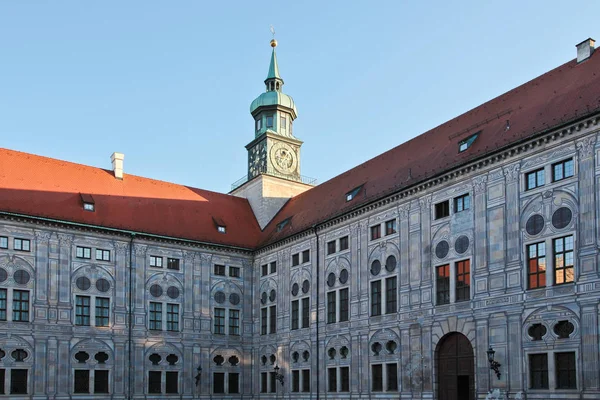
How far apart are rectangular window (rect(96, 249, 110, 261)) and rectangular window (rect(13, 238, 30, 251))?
4.74 metres

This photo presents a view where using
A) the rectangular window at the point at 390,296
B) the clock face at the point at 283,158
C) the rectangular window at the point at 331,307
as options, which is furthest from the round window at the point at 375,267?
the clock face at the point at 283,158

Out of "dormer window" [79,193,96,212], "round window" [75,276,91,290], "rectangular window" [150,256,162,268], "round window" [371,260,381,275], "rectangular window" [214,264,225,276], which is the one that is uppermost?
"dormer window" [79,193,96,212]

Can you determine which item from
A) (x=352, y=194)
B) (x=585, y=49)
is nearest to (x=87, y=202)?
(x=352, y=194)

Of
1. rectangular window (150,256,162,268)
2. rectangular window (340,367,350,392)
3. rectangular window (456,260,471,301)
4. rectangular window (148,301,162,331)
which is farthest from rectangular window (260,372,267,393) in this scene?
rectangular window (456,260,471,301)

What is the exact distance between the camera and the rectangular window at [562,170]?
3111 centimetres

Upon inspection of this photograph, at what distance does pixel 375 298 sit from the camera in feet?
138

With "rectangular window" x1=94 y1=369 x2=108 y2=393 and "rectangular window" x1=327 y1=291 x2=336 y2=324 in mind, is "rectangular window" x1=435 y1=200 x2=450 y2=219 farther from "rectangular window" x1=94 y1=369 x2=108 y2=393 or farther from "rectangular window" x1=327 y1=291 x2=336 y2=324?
"rectangular window" x1=94 y1=369 x2=108 y2=393

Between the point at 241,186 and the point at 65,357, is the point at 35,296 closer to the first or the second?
the point at 65,357

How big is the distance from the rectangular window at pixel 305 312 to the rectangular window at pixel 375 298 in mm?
7238

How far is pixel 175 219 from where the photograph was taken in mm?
53562

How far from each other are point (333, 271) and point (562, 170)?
18.3 m

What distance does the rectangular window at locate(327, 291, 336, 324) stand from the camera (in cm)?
4553

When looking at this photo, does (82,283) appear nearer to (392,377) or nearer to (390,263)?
(390,263)

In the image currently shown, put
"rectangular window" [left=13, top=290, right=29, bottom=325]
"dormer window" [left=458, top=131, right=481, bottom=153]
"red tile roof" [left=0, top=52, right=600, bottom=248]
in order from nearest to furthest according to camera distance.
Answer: "red tile roof" [left=0, top=52, right=600, bottom=248] → "dormer window" [left=458, top=131, right=481, bottom=153] → "rectangular window" [left=13, top=290, right=29, bottom=325]
